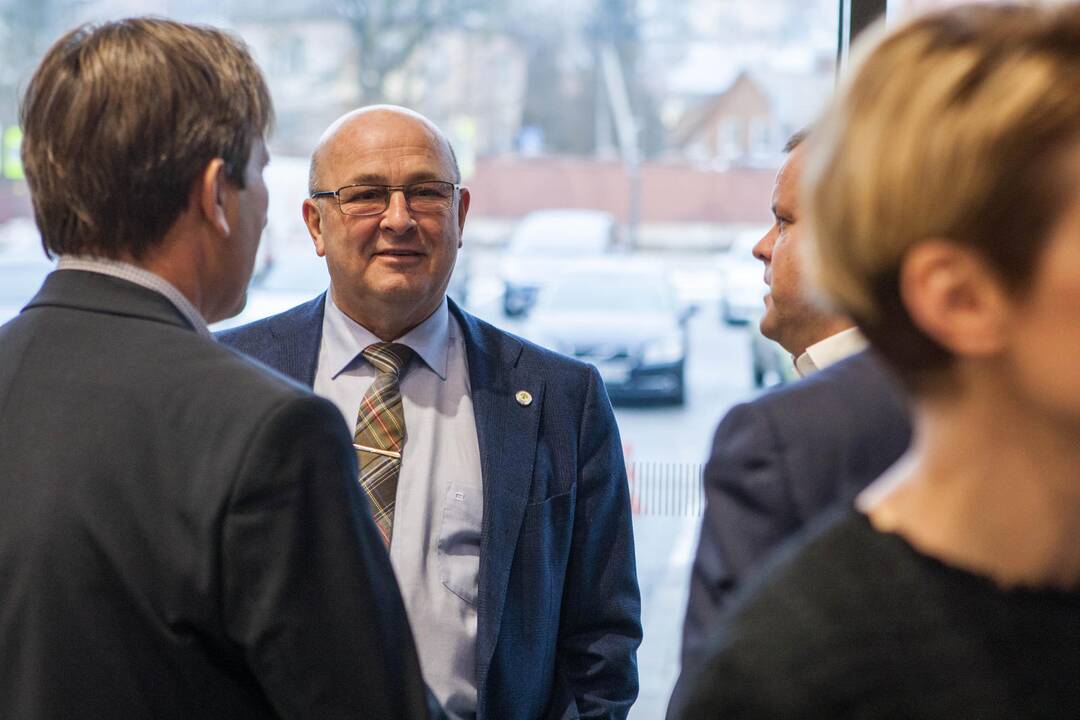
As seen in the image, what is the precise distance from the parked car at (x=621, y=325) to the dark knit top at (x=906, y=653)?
3.04 meters

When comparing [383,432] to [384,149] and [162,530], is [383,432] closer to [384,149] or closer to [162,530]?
[384,149]

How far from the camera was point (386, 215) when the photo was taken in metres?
2.01

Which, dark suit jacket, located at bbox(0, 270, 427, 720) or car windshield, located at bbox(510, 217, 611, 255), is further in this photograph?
car windshield, located at bbox(510, 217, 611, 255)

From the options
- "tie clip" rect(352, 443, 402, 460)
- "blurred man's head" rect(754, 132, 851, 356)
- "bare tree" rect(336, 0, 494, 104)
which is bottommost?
"tie clip" rect(352, 443, 402, 460)

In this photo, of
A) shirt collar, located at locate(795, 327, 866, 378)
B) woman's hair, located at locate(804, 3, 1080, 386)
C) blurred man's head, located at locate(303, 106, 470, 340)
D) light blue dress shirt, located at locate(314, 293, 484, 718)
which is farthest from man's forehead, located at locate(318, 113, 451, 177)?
woman's hair, located at locate(804, 3, 1080, 386)

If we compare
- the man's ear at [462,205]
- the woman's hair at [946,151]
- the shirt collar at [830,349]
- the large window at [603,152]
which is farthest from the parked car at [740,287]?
the woman's hair at [946,151]

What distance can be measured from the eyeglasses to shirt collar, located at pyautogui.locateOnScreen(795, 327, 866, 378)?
2.40 feet

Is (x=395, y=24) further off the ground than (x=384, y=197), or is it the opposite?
(x=395, y=24)

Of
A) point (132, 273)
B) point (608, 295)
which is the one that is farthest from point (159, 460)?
point (608, 295)

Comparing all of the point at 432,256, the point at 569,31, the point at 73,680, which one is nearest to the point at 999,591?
the point at 73,680

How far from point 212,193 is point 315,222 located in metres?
0.97

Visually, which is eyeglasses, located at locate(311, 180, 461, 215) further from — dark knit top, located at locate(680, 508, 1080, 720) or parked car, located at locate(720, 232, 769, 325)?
parked car, located at locate(720, 232, 769, 325)

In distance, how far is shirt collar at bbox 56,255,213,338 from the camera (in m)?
1.14

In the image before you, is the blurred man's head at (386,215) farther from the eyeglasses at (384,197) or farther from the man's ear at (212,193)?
the man's ear at (212,193)
